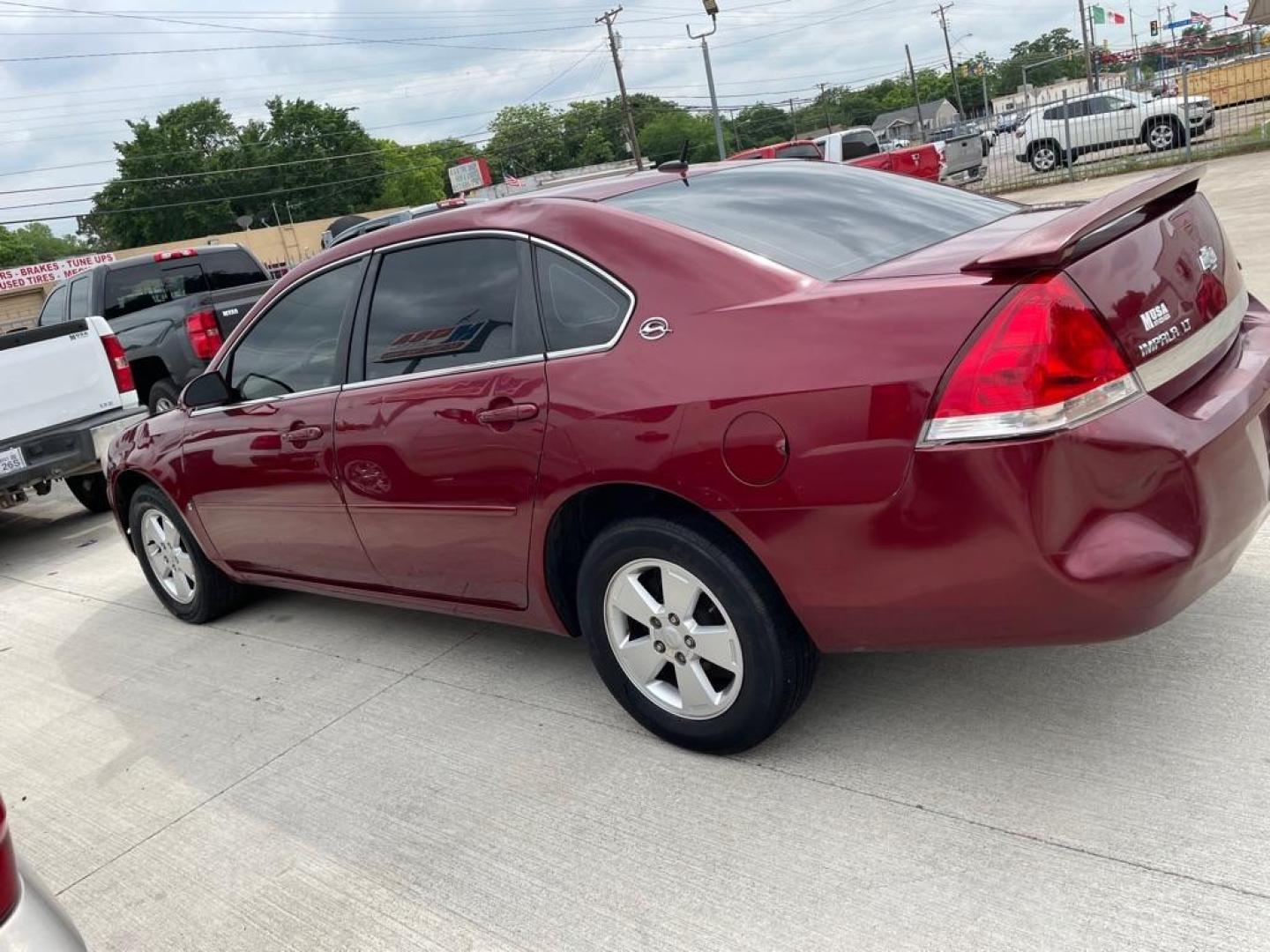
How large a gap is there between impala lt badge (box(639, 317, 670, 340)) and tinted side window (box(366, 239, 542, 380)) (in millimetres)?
416

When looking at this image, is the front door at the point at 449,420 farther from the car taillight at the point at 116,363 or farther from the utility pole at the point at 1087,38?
the utility pole at the point at 1087,38

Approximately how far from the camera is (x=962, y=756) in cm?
285

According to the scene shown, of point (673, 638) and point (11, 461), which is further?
point (11, 461)

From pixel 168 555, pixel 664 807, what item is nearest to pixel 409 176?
pixel 168 555

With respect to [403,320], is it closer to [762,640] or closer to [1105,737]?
[762,640]

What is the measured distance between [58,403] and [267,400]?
3959 mm

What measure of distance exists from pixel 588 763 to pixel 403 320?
5.25ft

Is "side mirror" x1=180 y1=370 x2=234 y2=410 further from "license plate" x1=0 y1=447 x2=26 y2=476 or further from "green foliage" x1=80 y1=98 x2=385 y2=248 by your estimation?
"green foliage" x1=80 y1=98 x2=385 y2=248

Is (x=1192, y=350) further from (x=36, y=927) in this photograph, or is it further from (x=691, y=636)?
(x=36, y=927)

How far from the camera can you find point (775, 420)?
252 centimetres

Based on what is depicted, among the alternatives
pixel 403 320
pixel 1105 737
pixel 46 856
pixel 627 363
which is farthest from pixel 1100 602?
pixel 46 856

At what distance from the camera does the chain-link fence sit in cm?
1930

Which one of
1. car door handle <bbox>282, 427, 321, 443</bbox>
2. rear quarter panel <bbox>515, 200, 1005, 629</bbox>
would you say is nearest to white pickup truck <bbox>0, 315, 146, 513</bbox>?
car door handle <bbox>282, 427, 321, 443</bbox>

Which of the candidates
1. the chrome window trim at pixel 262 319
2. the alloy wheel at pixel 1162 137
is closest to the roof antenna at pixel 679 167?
the chrome window trim at pixel 262 319
